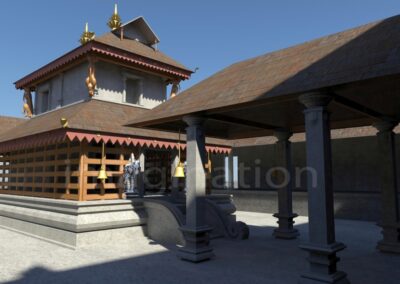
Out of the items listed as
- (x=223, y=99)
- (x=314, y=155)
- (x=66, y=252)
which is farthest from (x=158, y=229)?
(x=314, y=155)

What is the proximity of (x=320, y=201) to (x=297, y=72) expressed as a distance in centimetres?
235

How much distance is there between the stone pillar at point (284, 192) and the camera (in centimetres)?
1052

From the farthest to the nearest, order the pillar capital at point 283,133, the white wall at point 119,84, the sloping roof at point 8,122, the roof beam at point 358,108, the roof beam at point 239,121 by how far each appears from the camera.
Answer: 1. the sloping roof at point 8,122
2. the white wall at point 119,84
3. the pillar capital at point 283,133
4. the roof beam at point 239,121
5. the roof beam at point 358,108

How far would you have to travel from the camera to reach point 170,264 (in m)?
7.56

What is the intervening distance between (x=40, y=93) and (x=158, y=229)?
9.93m

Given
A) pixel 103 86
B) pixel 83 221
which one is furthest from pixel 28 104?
pixel 83 221

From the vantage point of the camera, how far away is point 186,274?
6.77m

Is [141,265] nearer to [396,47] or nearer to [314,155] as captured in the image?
[314,155]

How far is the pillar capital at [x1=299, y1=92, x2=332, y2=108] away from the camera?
580cm

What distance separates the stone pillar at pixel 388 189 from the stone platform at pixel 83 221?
22.6ft

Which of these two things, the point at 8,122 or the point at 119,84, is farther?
the point at 8,122

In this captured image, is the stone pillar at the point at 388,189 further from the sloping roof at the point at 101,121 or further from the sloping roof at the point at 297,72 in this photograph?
the sloping roof at the point at 101,121

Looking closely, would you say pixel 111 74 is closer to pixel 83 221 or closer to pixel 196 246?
pixel 83 221

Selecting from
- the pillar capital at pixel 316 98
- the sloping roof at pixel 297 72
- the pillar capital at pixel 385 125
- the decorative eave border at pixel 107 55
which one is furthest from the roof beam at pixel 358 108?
the decorative eave border at pixel 107 55
